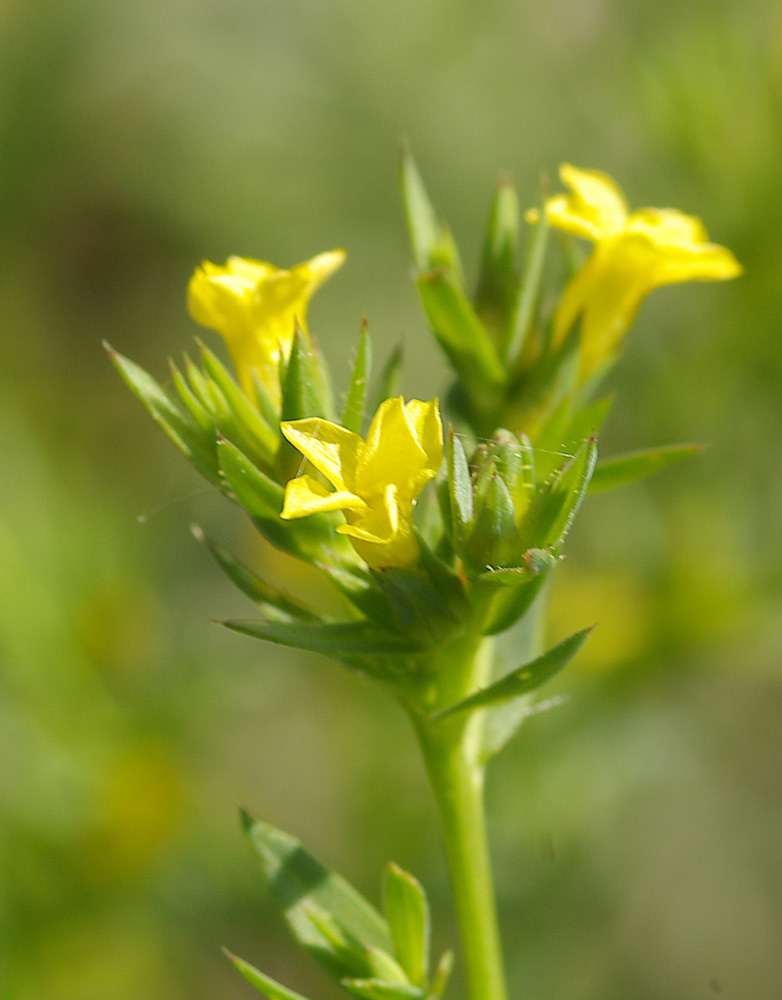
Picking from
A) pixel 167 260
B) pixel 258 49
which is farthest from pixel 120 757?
pixel 258 49

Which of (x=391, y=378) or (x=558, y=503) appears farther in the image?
(x=391, y=378)

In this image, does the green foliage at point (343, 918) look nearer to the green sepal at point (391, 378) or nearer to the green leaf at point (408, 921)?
the green leaf at point (408, 921)

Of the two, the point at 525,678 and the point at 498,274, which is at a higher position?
the point at 498,274

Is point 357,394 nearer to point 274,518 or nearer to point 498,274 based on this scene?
point 274,518

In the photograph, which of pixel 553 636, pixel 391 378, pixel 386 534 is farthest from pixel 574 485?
pixel 553 636

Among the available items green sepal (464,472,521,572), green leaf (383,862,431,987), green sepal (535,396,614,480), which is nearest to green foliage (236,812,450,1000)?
green leaf (383,862,431,987)

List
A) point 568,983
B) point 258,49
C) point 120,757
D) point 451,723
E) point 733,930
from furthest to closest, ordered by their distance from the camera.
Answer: point 258,49 → point 733,930 → point 568,983 → point 120,757 → point 451,723

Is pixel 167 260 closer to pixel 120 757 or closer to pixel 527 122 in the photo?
pixel 527 122
